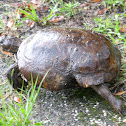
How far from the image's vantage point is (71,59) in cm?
212

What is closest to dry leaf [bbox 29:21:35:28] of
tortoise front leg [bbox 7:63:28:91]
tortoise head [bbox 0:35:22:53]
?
tortoise head [bbox 0:35:22:53]

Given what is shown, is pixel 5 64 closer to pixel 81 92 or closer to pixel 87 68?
pixel 81 92

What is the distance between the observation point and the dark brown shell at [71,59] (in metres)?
2.07

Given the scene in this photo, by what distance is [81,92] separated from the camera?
2.46 m

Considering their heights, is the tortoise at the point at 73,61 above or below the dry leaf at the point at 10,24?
below

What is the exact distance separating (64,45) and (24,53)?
53 cm

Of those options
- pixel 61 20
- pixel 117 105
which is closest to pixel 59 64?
pixel 117 105

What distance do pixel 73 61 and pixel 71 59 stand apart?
0.11 ft

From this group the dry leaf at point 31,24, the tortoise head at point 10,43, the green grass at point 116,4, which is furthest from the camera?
the dry leaf at point 31,24

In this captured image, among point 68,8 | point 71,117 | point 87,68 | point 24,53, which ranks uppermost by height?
point 68,8

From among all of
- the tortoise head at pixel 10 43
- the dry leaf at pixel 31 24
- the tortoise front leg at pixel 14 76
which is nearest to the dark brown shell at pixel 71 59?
the tortoise front leg at pixel 14 76

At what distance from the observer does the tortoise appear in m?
2.07

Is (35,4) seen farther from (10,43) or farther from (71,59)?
(71,59)

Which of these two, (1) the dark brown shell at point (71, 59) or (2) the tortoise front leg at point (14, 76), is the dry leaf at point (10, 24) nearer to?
(2) the tortoise front leg at point (14, 76)
